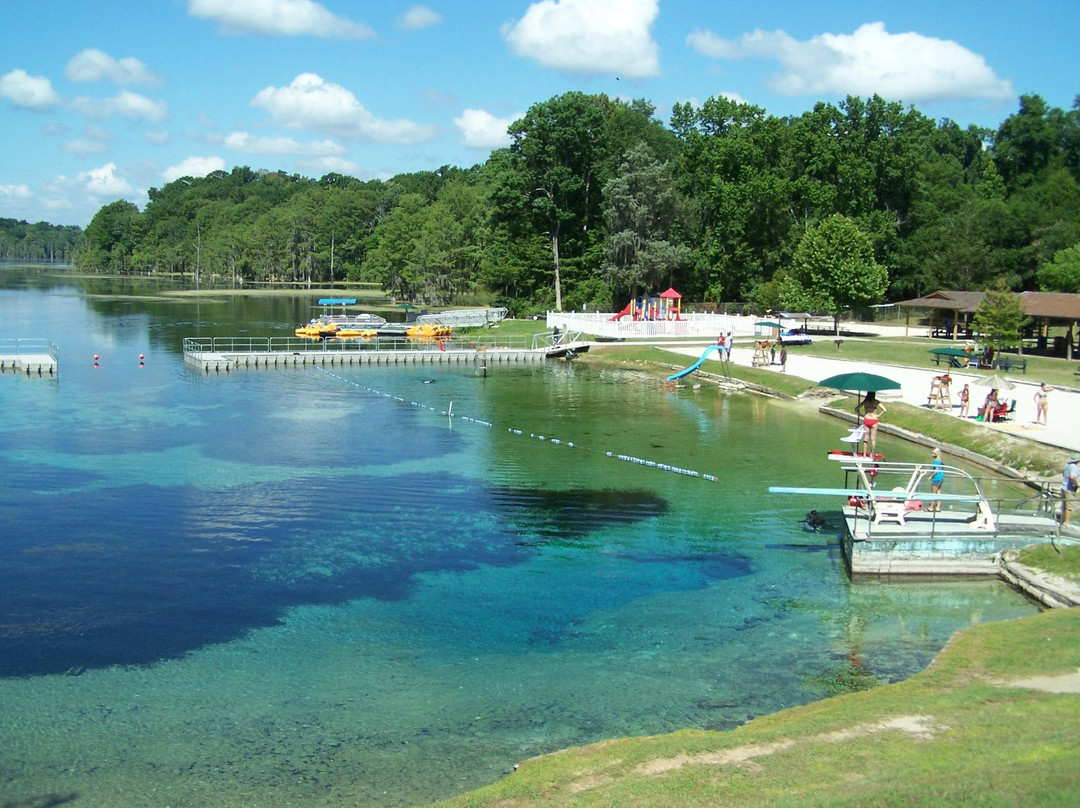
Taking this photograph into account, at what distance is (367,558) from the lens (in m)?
23.3

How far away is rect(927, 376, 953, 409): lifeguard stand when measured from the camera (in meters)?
41.8

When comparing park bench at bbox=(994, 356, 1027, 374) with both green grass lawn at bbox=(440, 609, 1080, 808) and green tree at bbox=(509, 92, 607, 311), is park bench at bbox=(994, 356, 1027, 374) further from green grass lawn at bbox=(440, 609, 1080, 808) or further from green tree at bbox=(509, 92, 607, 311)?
green tree at bbox=(509, 92, 607, 311)

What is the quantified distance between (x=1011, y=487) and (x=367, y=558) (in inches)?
816

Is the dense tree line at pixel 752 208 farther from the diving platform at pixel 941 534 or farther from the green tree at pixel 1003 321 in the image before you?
the diving platform at pixel 941 534

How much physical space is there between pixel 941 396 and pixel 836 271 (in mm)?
34682

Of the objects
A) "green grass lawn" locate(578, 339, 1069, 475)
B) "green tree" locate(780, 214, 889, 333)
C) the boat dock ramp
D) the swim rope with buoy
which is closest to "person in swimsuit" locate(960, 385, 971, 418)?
"green grass lawn" locate(578, 339, 1069, 475)

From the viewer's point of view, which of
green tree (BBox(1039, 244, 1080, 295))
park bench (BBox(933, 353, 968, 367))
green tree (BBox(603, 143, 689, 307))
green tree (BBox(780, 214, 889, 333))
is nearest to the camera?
park bench (BBox(933, 353, 968, 367))

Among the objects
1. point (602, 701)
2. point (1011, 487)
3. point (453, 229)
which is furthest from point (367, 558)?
point (453, 229)

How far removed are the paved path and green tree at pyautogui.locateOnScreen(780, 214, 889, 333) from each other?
10.9 meters

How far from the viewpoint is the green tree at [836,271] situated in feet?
246

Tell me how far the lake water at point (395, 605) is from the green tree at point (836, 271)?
38.7 metres

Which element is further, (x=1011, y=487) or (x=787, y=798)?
(x=1011, y=487)

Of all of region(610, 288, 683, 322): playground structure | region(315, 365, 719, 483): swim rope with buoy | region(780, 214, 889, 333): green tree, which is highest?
region(780, 214, 889, 333): green tree

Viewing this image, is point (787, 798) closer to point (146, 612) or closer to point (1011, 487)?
point (146, 612)
